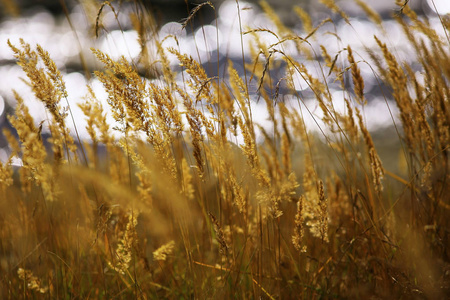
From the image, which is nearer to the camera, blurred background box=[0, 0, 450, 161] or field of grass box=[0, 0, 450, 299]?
field of grass box=[0, 0, 450, 299]

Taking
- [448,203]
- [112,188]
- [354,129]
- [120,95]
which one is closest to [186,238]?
[112,188]

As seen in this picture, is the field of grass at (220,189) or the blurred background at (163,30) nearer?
the field of grass at (220,189)

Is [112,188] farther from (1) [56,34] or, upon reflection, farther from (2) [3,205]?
(1) [56,34]

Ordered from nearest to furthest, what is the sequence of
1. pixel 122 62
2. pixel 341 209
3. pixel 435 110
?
1. pixel 122 62
2. pixel 435 110
3. pixel 341 209

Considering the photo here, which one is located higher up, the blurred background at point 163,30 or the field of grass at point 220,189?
the blurred background at point 163,30

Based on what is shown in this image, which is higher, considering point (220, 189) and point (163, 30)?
point (163, 30)

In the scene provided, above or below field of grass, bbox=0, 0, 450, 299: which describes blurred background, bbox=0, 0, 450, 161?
above

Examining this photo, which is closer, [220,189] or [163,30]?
[220,189]

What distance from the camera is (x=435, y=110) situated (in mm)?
1748

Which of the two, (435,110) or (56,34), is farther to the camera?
(56,34)

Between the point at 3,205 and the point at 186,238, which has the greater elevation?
the point at 3,205

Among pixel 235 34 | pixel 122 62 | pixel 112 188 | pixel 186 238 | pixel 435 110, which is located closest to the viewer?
pixel 122 62

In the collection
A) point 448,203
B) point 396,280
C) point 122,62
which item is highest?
point 122,62

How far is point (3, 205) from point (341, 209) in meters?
1.59
